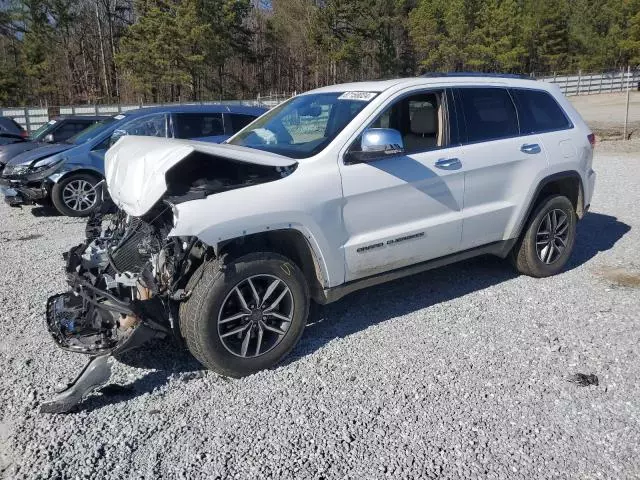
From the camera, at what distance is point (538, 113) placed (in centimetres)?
537

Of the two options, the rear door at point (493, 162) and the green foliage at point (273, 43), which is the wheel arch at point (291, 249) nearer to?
the rear door at point (493, 162)

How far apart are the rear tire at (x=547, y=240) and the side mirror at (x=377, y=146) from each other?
2.05 meters

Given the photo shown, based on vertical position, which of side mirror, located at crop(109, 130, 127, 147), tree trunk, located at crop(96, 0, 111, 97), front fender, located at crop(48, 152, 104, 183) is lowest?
front fender, located at crop(48, 152, 104, 183)

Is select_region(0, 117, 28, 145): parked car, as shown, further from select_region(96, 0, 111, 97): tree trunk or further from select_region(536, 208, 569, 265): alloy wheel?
select_region(96, 0, 111, 97): tree trunk

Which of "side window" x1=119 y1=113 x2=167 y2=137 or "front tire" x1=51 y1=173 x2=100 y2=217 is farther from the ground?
"side window" x1=119 y1=113 x2=167 y2=137

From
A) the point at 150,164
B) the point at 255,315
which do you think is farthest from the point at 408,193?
the point at 150,164

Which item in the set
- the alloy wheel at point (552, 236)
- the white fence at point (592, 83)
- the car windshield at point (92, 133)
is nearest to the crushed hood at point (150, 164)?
the alloy wheel at point (552, 236)

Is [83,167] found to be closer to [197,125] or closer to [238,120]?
[197,125]

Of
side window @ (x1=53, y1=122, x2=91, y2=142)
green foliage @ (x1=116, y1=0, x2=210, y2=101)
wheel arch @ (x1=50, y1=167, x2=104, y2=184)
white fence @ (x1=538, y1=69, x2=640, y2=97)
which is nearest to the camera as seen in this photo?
wheel arch @ (x1=50, y1=167, x2=104, y2=184)

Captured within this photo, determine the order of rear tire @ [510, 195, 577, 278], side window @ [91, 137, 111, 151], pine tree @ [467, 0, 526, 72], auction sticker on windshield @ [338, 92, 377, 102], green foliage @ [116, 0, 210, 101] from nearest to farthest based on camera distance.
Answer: auction sticker on windshield @ [338, 92, 377, 102], rear tire @ [510, 195, 577, 278], side window @ [91, 137, 111, 151], green foliage @ [116, 0, 210, 101], pine tree @ [467, 0, 526, 72]

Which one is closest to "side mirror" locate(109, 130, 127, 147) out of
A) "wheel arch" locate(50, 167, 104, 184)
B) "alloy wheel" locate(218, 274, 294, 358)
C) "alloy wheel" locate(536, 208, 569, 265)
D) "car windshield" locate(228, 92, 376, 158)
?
"wheel arch" locate(50, 167, 104, 184)

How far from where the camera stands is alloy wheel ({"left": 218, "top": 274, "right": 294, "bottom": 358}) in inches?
145

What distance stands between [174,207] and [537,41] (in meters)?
71.0

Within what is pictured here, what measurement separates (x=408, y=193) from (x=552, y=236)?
2.09 metres
